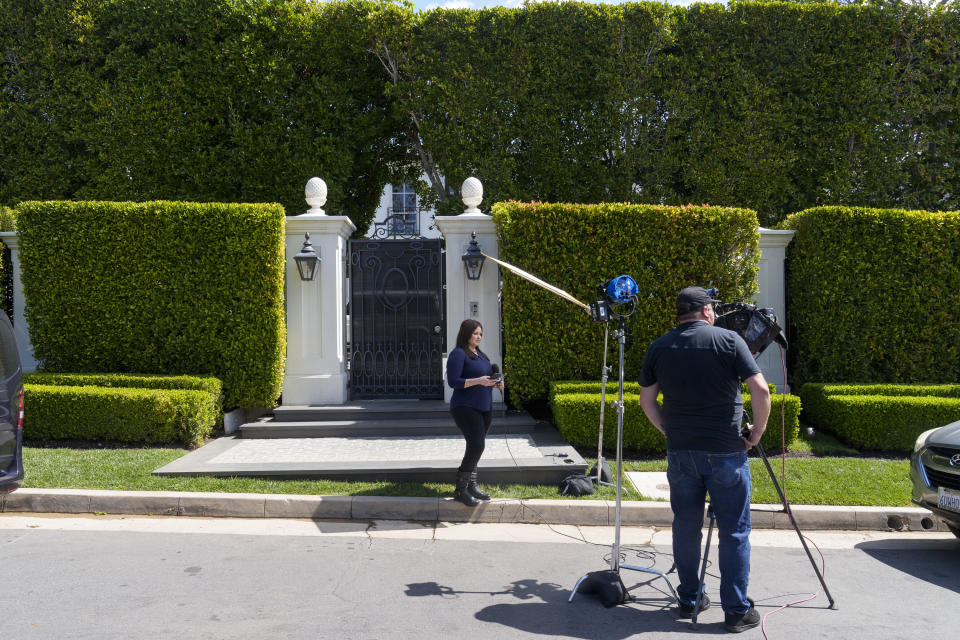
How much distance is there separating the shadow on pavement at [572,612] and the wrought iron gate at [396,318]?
5.81 meters

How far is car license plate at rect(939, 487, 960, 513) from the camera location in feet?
16.6

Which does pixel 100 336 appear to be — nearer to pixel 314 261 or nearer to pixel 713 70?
pixel 314 261

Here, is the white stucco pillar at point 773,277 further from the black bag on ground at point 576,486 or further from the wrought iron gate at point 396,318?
the wrought iron gate at point 396,318

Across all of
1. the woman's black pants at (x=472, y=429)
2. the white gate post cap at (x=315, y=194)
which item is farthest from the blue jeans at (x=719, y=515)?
the white gate post cap at (x=315, y=194)

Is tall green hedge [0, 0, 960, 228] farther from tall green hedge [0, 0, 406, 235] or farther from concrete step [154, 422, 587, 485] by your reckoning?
concrete step [154, 422, 587, 485]

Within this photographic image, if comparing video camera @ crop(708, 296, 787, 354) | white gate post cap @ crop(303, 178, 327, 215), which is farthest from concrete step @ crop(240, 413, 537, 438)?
video camera @ crop(708, 296, 787, 354)

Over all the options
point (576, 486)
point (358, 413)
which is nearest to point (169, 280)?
point (358, 413)

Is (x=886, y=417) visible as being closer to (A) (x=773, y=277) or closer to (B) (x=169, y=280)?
(A) (x=773, y=277)

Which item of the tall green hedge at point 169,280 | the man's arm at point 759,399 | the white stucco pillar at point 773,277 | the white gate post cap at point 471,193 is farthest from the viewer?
the white stucco pillar at point 773,277

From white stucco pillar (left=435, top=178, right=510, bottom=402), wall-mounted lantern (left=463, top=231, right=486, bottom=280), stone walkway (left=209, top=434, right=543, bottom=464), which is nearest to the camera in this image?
stone walkway (left=209, top=434, right=543, bottom=464)

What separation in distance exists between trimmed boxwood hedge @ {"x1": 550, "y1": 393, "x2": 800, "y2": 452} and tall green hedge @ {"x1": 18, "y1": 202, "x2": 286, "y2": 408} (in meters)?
4.10

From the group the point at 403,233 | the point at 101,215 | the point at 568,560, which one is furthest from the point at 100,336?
the point at 568,560

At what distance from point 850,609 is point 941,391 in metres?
6.06

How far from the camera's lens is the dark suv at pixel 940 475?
16.8ft
